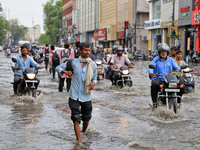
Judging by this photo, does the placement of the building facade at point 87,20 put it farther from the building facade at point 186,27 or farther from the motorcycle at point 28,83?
the motorcycle at point 28,83

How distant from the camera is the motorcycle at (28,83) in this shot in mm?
10273

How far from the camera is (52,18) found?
124500 millimetres

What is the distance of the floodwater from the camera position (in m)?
5.98

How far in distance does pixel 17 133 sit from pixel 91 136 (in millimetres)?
1249

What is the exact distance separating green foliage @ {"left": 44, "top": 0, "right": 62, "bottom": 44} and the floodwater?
116 m

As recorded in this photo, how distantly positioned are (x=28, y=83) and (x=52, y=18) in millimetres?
116060

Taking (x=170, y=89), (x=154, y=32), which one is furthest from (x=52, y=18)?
(x=170, y=89)

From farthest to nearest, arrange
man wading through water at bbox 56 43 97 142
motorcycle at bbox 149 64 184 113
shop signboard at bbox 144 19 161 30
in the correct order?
shop signboard at bbox 144 19 161 30
motorcycle at bbox 149 64 184 113
man wading through water at bbox 56 43 97 142

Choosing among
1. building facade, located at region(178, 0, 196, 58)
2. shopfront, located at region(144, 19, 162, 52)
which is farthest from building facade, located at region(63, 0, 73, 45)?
building facade, located at region(178, 0, 196, 58)

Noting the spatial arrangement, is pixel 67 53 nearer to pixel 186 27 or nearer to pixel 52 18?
pixel 186 27

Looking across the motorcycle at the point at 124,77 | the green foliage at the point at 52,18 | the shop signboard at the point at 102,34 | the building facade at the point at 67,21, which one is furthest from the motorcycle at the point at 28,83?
the green foliage at the point at 52,18

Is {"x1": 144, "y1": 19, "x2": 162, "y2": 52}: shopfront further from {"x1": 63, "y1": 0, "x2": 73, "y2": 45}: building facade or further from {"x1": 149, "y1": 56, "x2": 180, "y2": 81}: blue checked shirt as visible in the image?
{"x1": 63, "y1": 0, "x2": 73, "y2": 45}: building facade

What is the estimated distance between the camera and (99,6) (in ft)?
273

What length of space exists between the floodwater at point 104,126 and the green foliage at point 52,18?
116446mm
